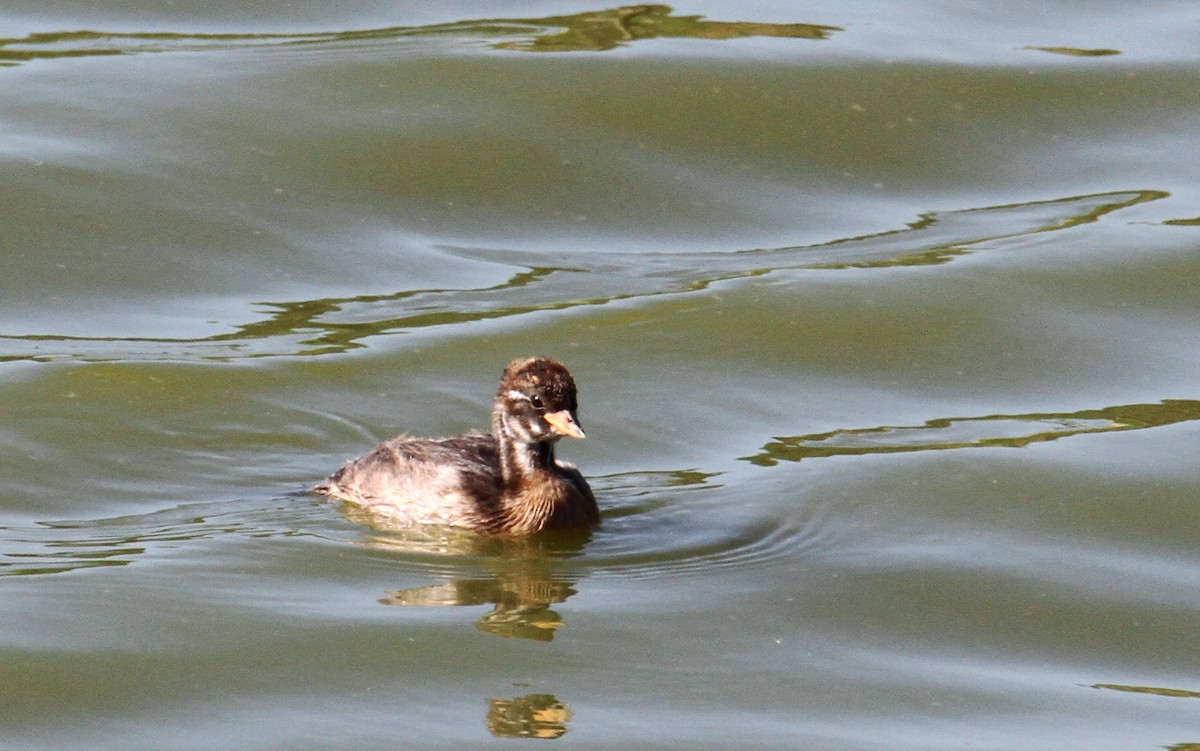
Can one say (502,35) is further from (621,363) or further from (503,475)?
(503,475)

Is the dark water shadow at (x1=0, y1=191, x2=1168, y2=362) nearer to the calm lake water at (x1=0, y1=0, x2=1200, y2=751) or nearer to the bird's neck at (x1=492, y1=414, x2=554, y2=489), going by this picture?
the calm lake water at (x1=0, y1=0, x2=1200, y2=751)

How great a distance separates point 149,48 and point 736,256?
482cm

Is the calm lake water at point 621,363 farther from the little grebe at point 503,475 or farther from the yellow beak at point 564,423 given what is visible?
the yellow beak at point 564,423

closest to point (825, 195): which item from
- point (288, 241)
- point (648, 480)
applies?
point (288, 241)

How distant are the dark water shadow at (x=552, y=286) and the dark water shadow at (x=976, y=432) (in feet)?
6.90

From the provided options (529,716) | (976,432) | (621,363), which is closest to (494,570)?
(529,716)

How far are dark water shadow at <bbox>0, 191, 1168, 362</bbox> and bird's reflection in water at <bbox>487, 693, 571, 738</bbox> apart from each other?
4188 millimetres

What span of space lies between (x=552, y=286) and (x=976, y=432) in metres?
3.00

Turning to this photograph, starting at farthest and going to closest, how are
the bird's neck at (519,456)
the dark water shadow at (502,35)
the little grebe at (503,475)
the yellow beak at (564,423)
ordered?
the dark water shadow at (502,35) < the bird's neck at (519,456) < the little grebe at (503,475) < the yellow beak at (564,423)

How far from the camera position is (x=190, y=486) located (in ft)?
33.6

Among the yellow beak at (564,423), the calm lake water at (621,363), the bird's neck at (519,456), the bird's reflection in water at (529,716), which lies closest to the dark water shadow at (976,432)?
the calm lake water at (621,363)

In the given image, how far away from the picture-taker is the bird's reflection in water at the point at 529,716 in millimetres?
7645

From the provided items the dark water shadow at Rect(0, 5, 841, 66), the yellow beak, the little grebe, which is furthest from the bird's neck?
the dark water shadow at Rect(0, 5, 841, 66)

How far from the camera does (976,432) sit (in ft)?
36.5
